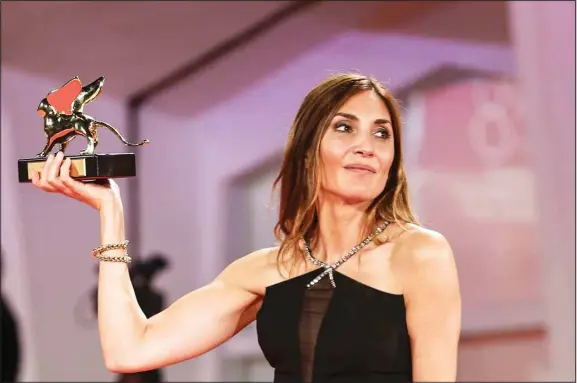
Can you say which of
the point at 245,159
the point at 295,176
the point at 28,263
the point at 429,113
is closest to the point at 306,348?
the point at 295,176

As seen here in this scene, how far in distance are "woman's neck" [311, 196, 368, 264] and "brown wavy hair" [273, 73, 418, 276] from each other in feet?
0.06

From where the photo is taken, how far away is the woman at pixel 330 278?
1532mm

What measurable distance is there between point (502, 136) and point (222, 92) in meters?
1.50

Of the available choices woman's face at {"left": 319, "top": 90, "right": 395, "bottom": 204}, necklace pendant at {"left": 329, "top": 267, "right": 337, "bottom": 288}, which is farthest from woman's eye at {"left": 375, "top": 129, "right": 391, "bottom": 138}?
necklace pendant at {"left": 329, "top": 267, "right": 337, "bottom": 288}

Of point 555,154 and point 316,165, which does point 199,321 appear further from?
point 555,154

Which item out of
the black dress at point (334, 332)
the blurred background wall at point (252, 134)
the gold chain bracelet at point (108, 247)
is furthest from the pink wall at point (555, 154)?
the gold chain bracelet at point (108, 247)

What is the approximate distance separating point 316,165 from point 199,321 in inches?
13.8

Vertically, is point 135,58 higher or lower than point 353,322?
higher

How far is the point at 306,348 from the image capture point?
62.6 inches

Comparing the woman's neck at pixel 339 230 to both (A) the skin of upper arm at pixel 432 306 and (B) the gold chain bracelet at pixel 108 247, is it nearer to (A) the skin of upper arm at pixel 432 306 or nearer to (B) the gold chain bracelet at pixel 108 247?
(A) the skin of upper arm at pixel 432 306

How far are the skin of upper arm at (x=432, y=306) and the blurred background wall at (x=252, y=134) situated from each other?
7.10 ft

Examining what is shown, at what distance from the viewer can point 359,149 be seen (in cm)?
162

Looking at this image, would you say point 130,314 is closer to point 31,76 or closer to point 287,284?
point 287,284

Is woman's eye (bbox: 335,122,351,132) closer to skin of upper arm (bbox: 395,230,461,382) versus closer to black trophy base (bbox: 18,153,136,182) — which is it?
skin of upper arm (bbox: 395,230,461,382)
